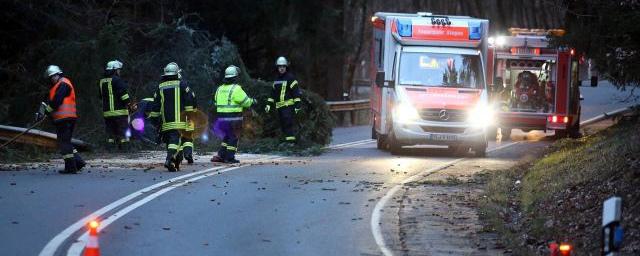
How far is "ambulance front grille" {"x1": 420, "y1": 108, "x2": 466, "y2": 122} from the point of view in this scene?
2144 cm

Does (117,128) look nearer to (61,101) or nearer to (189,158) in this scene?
(189,158)

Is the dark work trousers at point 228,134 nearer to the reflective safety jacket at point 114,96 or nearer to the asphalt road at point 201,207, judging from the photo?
the asphalt road at point 201,207

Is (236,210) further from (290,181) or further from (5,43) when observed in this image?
(5,43)

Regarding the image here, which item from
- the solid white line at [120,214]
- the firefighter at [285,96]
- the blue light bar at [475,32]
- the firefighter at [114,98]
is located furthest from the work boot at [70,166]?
the blue light bar at [475,32]

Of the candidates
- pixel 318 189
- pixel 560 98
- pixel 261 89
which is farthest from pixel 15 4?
pixel 560 98

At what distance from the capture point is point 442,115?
70.3 ft

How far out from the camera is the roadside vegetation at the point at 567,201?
407 inches

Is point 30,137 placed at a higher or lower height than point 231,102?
lower

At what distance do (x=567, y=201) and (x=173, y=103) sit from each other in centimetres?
655

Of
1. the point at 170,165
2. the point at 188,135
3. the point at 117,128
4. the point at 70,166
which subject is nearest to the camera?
the point at 70,166

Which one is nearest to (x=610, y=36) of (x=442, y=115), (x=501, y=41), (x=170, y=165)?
(x=442, y=115)

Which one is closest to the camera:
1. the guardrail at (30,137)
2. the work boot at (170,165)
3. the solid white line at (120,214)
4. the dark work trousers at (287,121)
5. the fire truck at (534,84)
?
the solid white line at (120,214)

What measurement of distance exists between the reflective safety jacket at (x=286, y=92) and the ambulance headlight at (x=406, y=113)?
2.23m

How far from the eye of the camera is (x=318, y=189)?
1480cm
